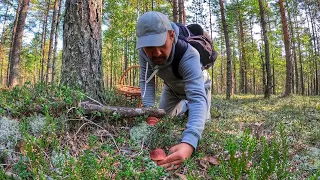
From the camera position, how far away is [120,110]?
283cm

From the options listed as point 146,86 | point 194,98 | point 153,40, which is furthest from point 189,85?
point 146,86

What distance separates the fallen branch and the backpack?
530 mm

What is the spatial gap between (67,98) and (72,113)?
18cm

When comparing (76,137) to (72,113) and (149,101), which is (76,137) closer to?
(72,113)

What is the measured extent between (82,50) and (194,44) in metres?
1.50

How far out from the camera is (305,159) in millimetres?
2762

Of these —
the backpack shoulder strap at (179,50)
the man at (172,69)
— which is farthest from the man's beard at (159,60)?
the backpack shoulder strap at (179,50)

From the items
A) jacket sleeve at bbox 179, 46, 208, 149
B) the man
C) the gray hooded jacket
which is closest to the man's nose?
the man

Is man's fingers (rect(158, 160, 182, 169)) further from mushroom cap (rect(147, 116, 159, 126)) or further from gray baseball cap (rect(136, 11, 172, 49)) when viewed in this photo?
gray baseball cap (rect(136, 11, 172, 49))

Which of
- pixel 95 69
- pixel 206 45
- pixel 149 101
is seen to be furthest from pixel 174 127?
pixel 95 69

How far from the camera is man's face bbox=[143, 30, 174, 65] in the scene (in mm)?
2509

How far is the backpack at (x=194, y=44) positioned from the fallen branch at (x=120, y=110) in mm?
530

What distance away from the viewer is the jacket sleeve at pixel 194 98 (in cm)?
230

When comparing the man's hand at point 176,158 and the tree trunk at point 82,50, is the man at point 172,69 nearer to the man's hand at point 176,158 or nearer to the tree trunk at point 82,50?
the man's hand at point 176,158
